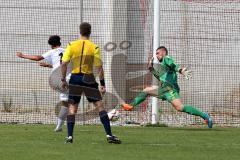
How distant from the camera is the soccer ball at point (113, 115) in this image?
1784cm

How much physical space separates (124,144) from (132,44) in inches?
289

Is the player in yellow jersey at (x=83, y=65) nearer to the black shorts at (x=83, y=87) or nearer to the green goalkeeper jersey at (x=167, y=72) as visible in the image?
the black shorts at (x=83, y=87)

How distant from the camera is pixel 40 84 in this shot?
20.1 metres

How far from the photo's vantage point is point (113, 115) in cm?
1792

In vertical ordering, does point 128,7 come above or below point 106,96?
above

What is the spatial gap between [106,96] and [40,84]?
1.96 metres

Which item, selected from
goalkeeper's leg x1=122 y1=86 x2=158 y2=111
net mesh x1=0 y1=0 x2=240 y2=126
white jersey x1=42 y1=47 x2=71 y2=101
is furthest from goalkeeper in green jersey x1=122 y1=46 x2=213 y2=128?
net mesh x1=0 y1=0 x2=240 y2=126

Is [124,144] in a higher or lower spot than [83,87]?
lower

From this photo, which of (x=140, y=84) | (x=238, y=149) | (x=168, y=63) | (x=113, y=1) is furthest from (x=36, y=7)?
(x=238, y=149)

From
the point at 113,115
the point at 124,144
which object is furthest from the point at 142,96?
the point at 124,144

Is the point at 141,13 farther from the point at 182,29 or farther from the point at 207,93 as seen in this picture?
the point at 207,93

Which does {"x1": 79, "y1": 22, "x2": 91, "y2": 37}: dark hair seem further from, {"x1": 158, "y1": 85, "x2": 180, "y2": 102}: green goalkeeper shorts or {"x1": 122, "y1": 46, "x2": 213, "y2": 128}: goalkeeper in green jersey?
{"x1": 158, "y1": 85, "x2": 180, "y2": 102}: green goalkeeper shorts

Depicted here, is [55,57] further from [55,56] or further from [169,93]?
[169,93]

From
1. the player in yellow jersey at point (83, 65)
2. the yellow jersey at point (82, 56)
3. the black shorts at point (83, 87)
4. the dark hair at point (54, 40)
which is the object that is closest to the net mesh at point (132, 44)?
the dark hair at point (54, 40)
